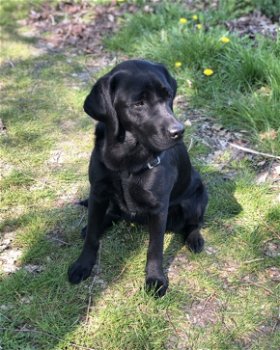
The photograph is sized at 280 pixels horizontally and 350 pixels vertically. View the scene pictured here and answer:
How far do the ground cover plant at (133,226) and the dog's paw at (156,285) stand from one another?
40 millimetres

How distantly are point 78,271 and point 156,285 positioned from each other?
47 centimetres

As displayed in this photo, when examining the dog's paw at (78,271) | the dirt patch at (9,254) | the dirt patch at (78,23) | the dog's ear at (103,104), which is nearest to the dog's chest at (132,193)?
the dog's ear at (103,104)

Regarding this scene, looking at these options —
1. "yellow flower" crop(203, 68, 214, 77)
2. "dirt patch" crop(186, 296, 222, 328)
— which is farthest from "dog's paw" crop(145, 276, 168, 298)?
"yellow flower" crop(203, 68, 214, 77)

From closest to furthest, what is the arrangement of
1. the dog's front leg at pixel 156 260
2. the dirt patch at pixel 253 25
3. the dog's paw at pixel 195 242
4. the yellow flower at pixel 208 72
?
the dog's front leg at pixel 156 260
the dog's paw at pixel 195 242
the yellow flower at pixel 208 72
the dirt patch at pixel 253 25

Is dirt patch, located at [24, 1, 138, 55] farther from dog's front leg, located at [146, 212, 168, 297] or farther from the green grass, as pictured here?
dog's front leg, located at [146, 212, 168, 297]

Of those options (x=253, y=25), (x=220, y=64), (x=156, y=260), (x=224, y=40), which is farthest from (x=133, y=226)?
(x=253, y=25)

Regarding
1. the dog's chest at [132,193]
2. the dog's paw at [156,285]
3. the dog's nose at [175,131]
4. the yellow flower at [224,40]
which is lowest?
the dog's paw at [156,285]

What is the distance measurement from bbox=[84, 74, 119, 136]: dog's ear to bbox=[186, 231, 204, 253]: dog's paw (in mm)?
1009

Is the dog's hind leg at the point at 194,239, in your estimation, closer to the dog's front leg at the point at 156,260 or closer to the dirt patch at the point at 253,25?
the dog's front leg at the point at 156,260

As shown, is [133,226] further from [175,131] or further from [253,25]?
[253,25]

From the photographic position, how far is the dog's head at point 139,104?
226cm

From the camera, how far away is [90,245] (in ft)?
9.05

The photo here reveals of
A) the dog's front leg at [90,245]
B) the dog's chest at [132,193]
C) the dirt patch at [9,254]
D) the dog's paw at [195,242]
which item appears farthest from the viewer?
the dog's paw at [195,242]

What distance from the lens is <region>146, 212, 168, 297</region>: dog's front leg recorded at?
254 centimetres
